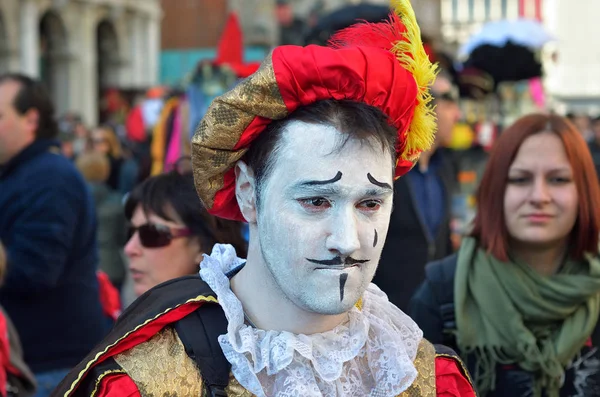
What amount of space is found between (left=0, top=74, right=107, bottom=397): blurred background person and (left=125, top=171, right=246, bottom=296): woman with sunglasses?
0.88 meters

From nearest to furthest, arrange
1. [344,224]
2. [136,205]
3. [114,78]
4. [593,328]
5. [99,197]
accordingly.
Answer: [344,224], [593,328], [136,205], [99,197], [114,78]

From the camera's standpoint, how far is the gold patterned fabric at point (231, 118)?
6.70ft

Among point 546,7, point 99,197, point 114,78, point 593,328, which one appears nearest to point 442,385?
point 593,328

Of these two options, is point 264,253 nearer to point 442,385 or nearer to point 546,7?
point 442,385

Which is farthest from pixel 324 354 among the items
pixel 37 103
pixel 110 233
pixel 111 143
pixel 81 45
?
pixel 81 45

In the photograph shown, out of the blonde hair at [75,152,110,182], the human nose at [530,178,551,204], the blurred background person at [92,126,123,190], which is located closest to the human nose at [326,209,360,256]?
the human nose at [530,178,551,204]

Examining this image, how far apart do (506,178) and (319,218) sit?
1536mm

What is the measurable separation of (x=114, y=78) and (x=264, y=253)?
100ft

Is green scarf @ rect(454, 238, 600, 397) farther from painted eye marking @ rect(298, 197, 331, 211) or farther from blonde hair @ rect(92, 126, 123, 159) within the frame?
blonde hair @ rect(92, 126, 123, 159)

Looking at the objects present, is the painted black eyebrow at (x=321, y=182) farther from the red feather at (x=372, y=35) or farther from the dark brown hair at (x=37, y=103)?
the dark brown hair at (x=37, y=103)

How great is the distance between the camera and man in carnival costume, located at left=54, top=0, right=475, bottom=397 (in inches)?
79.5

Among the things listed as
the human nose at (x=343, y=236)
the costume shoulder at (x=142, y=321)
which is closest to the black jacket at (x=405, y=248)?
the costume shoulder at (x=142, y=321)

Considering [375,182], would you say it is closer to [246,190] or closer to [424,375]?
[246,190]

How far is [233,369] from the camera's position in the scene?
2.07 meters
